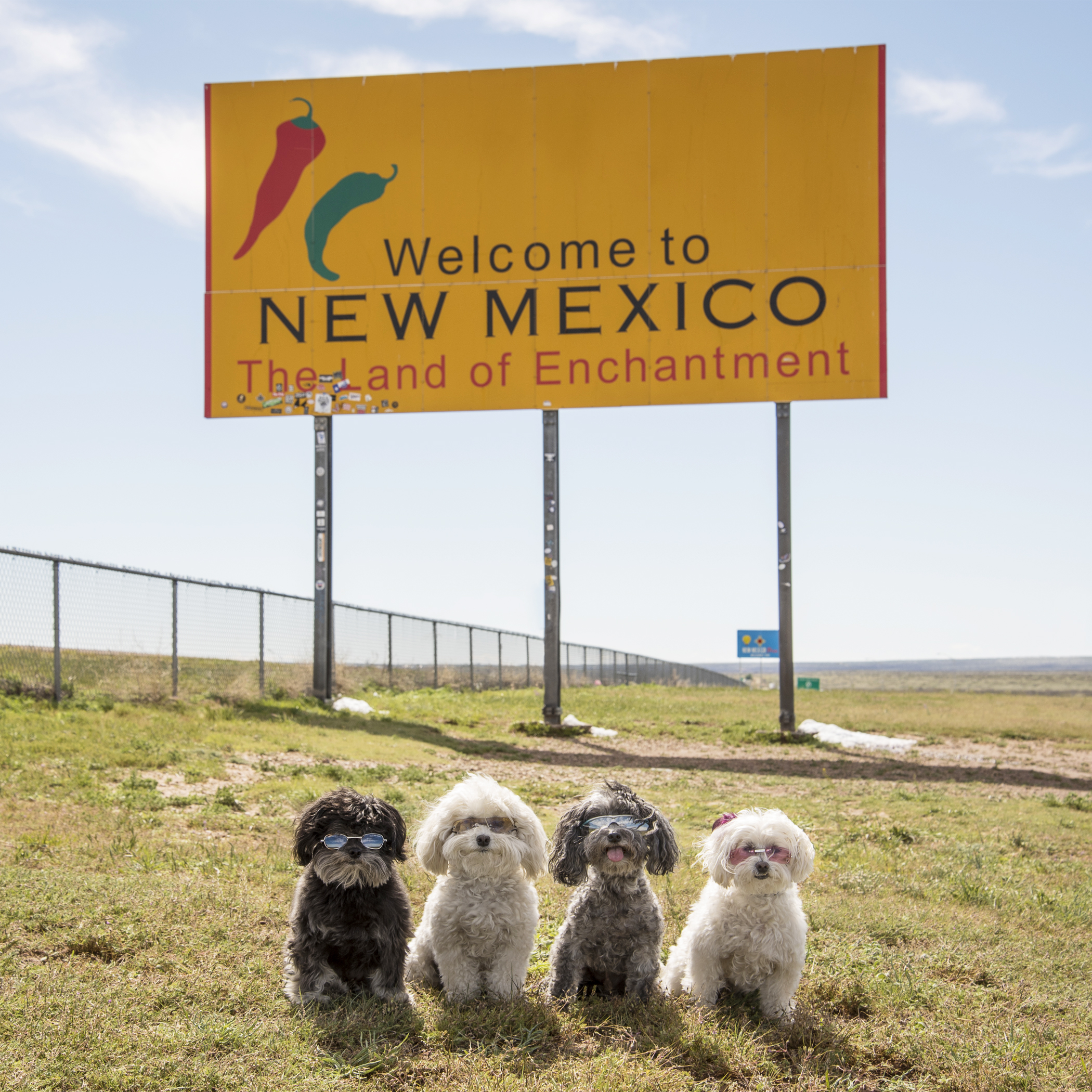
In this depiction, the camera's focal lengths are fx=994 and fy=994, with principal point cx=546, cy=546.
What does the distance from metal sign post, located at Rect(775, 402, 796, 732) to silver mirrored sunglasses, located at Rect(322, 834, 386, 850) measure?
1371 cm

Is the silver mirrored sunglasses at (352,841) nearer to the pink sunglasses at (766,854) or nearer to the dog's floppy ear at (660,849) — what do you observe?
the dog's floppy ear at (660,849)

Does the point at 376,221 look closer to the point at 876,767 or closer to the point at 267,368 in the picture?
the point at 267,368

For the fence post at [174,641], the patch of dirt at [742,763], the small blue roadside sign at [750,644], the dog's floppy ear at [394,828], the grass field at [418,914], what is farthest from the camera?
the small blue roadside sign at [750,644]

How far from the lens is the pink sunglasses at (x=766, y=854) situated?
4.41m

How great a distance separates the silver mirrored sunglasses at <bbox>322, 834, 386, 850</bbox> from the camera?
14.0 feet

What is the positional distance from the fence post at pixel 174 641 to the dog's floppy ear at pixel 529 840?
12189mm

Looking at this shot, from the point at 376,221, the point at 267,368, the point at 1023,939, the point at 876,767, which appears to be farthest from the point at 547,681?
the point at 1023,939

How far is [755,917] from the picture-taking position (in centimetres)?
A: 446

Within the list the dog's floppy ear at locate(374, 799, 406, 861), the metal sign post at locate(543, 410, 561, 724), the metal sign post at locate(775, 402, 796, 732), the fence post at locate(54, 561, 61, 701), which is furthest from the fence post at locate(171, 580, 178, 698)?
the dog's floppy ear at locate(374, 799, 406, 861)

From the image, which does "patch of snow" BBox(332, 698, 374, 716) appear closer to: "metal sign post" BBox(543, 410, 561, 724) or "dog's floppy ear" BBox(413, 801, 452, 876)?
"metal sign post" BBox(543, 410, 561, 724)

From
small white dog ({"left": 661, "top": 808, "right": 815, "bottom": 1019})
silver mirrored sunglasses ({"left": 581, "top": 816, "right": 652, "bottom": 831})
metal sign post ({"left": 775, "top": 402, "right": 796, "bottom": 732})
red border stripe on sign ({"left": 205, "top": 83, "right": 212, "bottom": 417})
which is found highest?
red border stripe on sign ({"left": 205, "top": 83, "right": 212, "bottom": 417})

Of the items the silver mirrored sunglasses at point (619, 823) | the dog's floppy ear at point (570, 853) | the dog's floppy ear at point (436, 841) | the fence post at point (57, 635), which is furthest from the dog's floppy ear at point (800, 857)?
the fence post at point (57, 635)

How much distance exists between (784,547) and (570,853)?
1347cm

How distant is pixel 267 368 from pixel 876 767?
12192mm
